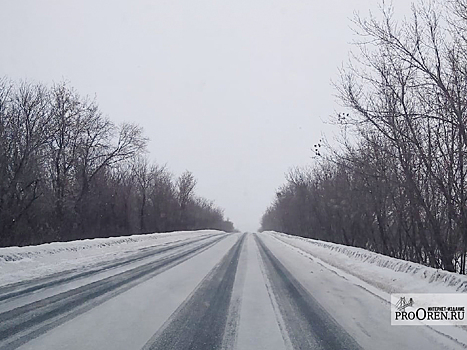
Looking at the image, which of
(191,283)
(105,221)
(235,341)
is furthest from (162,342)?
(105,221)

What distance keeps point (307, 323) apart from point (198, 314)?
2.02 m

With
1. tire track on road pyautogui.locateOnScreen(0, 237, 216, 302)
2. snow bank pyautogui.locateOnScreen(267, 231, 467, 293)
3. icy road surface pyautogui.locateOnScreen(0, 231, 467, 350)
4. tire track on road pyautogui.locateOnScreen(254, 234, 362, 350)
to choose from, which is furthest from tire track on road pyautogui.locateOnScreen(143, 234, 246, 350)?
snow bank pyautogui.locateOnScreen(267, 231, 467, 293)

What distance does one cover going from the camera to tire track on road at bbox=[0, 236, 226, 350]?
271 inches

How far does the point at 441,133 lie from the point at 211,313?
10644mm

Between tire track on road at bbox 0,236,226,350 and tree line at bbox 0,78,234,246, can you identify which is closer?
tire track on road at bbox 0,236,226,350

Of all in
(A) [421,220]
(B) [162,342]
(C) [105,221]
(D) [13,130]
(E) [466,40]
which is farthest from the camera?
(C) [105,221]

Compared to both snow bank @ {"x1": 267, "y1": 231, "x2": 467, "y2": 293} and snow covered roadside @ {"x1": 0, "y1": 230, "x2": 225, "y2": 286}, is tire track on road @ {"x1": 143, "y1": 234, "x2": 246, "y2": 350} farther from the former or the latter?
snow covered roadside @ {"x1": 0, "y1": 230, "x2": 225, "y2": 286}

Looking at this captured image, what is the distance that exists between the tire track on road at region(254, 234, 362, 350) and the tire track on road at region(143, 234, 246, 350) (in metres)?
1.11

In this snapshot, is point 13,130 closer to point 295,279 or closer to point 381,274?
point 295,279

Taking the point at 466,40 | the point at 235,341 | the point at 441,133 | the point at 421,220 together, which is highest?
the point at 466,40

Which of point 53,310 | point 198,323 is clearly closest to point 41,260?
point 53,310

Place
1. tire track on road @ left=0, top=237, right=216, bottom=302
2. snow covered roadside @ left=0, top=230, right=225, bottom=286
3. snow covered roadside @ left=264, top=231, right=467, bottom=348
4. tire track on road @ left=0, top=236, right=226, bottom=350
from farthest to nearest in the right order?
snow covered roadside @ left=0, top=230, right=225, bottom=286
tire track on road @ left=0, top=237, right=216, bottom=302
snow covered roadside @ left=264, top=231, right=467, bottom=348
tire track on road @ left=0, top=236, right=226, bottom=350

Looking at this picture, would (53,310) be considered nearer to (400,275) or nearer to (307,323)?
(307,323)

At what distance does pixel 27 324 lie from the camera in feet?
24.6
